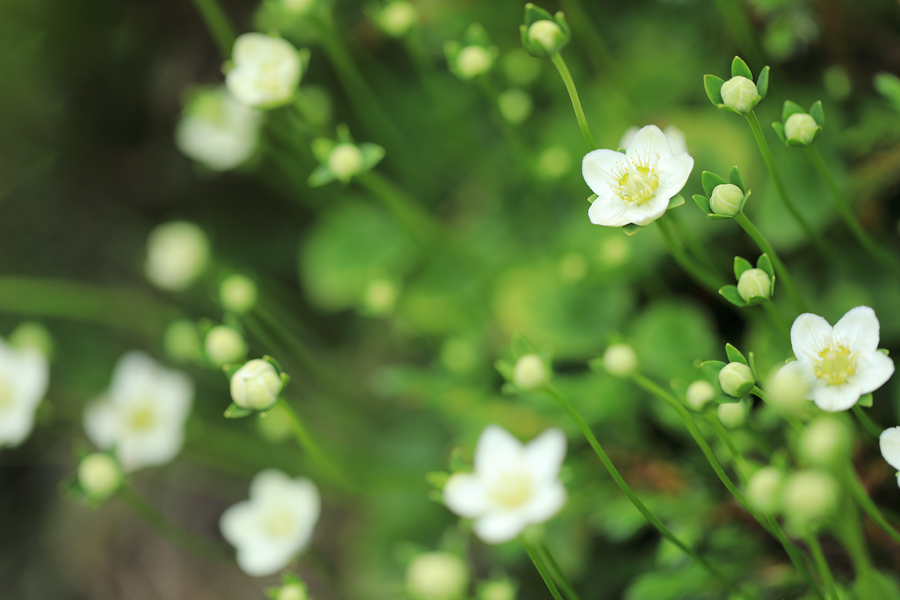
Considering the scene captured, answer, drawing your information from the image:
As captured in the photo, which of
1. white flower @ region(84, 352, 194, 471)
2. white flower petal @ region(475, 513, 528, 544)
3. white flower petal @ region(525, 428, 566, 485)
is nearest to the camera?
A: white flower petal @ region(475, 513, 528, 544)

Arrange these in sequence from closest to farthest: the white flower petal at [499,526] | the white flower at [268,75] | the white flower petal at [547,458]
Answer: the white flower petal at [499,526] < the white flower petal at [547,458] < the white flower at [268,75]

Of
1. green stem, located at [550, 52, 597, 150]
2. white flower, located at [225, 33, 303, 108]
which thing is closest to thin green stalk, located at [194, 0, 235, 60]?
white flower, located at [225, 33, 303, 108]

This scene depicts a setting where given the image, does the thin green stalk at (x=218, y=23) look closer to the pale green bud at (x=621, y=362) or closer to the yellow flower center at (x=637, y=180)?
the yellow flower center at (x=637, y=180)

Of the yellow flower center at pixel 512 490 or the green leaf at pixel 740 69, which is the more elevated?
the green leaf at pixel 740 69

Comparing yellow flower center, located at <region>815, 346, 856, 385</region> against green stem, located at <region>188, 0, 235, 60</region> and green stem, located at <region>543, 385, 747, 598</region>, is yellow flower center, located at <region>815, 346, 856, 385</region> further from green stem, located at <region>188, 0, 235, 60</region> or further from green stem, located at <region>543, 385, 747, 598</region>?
green stem, located at <region>188, 0, 235, 60</region>

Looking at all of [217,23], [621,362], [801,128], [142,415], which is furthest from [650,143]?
[142,415]

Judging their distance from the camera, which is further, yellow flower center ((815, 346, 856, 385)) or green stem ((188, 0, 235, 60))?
green stem ((188, 0, 235, 60))

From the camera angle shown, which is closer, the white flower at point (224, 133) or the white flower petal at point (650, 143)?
the white flower petal at point (650, 143)

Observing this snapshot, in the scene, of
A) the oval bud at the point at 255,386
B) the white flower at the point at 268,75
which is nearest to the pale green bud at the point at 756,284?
the oval bud at the point at 255,386
